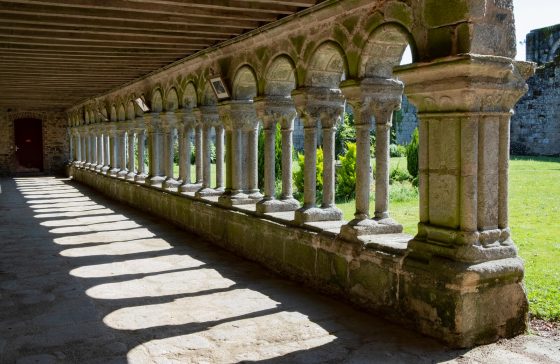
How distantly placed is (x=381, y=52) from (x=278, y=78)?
165 cm

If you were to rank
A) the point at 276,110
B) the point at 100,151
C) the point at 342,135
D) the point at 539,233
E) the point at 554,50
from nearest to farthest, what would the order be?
the point at 276,110
the point at 539,233
the point at 100,151
the point at 342,135
the point at 554,50

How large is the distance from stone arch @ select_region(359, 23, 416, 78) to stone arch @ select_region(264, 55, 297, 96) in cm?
128

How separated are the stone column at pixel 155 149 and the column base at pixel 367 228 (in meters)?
5.48

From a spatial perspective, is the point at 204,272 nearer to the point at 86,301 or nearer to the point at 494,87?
the point at 86,301

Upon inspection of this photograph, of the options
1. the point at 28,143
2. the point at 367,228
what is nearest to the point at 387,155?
the point at 367,228

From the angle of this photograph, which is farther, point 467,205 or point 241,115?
point 241,115

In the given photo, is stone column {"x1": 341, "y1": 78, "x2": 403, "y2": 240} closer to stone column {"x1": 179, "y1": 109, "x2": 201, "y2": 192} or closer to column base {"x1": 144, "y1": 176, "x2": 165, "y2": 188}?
stone column {"x1": 179, "y1": 109, "x2": 201, "y2": 192}

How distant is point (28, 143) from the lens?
60.7 ft

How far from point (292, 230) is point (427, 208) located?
1621 mm

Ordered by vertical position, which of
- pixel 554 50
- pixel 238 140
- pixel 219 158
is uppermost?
pixel 554 50

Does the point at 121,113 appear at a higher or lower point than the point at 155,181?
higher

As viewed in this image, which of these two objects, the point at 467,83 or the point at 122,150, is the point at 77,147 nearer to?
the point at 122,150

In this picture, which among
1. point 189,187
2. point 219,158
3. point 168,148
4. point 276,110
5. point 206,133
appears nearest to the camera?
point 276,110

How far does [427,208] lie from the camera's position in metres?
3.52
